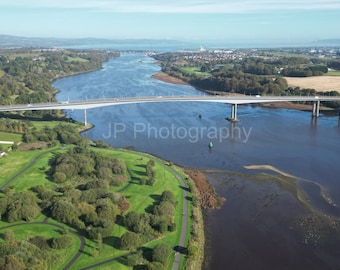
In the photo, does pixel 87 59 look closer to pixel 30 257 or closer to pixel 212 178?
pixel 212 178

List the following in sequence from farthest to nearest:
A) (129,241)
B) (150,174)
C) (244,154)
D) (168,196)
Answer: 1. (244,154)
2. (150,174)
3. (168,196)
4. (129,241)

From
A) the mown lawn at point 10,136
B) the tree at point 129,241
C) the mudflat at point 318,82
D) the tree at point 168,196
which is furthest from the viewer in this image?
the mudflat at point 318,82

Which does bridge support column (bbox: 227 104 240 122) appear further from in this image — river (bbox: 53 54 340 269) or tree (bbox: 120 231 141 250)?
tree (bbox: 120 231 141 250)

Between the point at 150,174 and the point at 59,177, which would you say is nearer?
the point at 59,177

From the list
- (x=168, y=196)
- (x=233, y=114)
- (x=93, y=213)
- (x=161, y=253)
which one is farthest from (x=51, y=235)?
(x=233, y=114)

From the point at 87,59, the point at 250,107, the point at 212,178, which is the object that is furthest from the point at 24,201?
the point at 87,59

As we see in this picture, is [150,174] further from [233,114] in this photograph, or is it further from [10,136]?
[233,114]

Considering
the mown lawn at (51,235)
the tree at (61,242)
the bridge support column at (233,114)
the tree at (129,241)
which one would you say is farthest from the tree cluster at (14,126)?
the tree at (129,241)

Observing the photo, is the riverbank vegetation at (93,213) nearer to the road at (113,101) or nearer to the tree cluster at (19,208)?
the tree cluster at (19,208)
